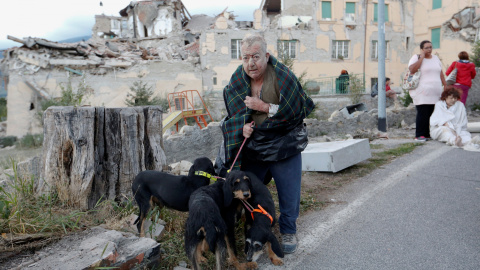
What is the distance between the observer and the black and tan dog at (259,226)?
2693mm

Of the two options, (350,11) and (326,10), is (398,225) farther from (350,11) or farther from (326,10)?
(350,11)

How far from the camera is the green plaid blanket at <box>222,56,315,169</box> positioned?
290 centimetres

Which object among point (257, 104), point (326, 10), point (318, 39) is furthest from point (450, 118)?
point (326, 10)

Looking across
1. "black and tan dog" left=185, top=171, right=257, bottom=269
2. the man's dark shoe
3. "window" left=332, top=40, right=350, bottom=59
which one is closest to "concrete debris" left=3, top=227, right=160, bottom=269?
"black and tan dog" left=185, top=171, right=257, bottom=269

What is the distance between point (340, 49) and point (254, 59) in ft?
91.4

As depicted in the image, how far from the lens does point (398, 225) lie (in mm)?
3451

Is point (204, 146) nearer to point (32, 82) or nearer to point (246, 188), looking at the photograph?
point (246, 188)

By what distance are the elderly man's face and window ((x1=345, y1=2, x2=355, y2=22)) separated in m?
28.5

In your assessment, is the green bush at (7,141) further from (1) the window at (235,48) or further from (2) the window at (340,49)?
(2) the window at (340,49)

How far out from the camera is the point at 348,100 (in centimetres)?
2170

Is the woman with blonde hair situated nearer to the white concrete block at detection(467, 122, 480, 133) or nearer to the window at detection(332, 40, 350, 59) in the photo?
the white concrete block at detection(467, 122, 480, 133)

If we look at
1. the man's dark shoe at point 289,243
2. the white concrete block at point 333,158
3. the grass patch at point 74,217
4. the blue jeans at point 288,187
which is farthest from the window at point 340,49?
the man's dark shoe at point 289,243

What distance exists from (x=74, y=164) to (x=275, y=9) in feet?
102

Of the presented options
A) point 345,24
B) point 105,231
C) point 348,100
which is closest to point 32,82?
point 348,100
